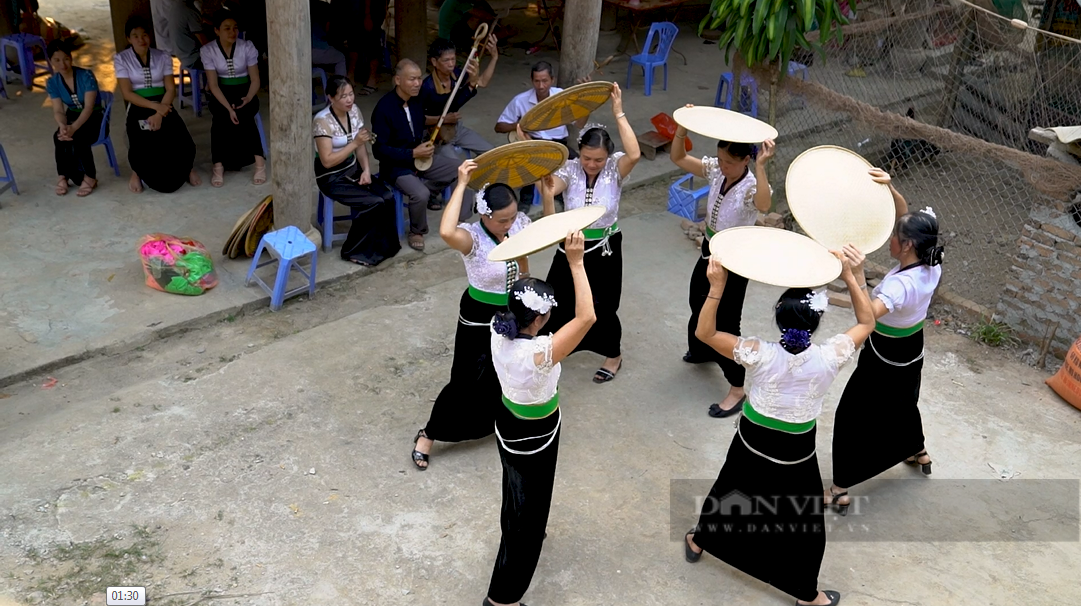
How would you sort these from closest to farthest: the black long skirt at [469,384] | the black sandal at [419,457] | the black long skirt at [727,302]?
the black long skirt at [469,384] → the black sandal at [419,457] → the black long skirt at [727,302]

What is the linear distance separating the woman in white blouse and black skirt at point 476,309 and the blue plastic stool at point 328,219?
217 centimetres

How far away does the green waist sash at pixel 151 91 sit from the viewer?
6895 mm

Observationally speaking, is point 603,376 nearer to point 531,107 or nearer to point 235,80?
point 531,107

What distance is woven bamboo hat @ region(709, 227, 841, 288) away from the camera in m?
3.45

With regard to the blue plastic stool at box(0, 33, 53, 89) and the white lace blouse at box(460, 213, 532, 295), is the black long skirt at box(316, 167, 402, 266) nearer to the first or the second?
the white lace blouse at box(460, 213, 532, 295)

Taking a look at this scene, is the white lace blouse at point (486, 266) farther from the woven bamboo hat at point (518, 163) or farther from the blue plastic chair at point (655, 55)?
the blue plastic chair at point (655, 55)

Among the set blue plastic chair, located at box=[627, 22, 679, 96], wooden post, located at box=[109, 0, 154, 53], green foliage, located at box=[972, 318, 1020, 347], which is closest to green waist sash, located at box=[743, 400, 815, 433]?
green foliage, located at box=[972, 318, 1020, 347]

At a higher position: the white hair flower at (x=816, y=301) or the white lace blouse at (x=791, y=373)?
the white hair flower at (x=816, y=301)

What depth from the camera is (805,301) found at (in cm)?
347

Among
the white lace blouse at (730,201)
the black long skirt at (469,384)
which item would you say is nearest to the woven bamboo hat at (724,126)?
the white lace blouse at (730,201)

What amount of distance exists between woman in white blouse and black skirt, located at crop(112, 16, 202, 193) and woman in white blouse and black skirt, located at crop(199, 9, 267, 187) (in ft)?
0.86

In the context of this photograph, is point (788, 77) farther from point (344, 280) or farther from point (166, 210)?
point (166, 210)

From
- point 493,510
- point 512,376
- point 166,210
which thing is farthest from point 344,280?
point 512,376

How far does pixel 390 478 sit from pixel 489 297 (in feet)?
3.27
